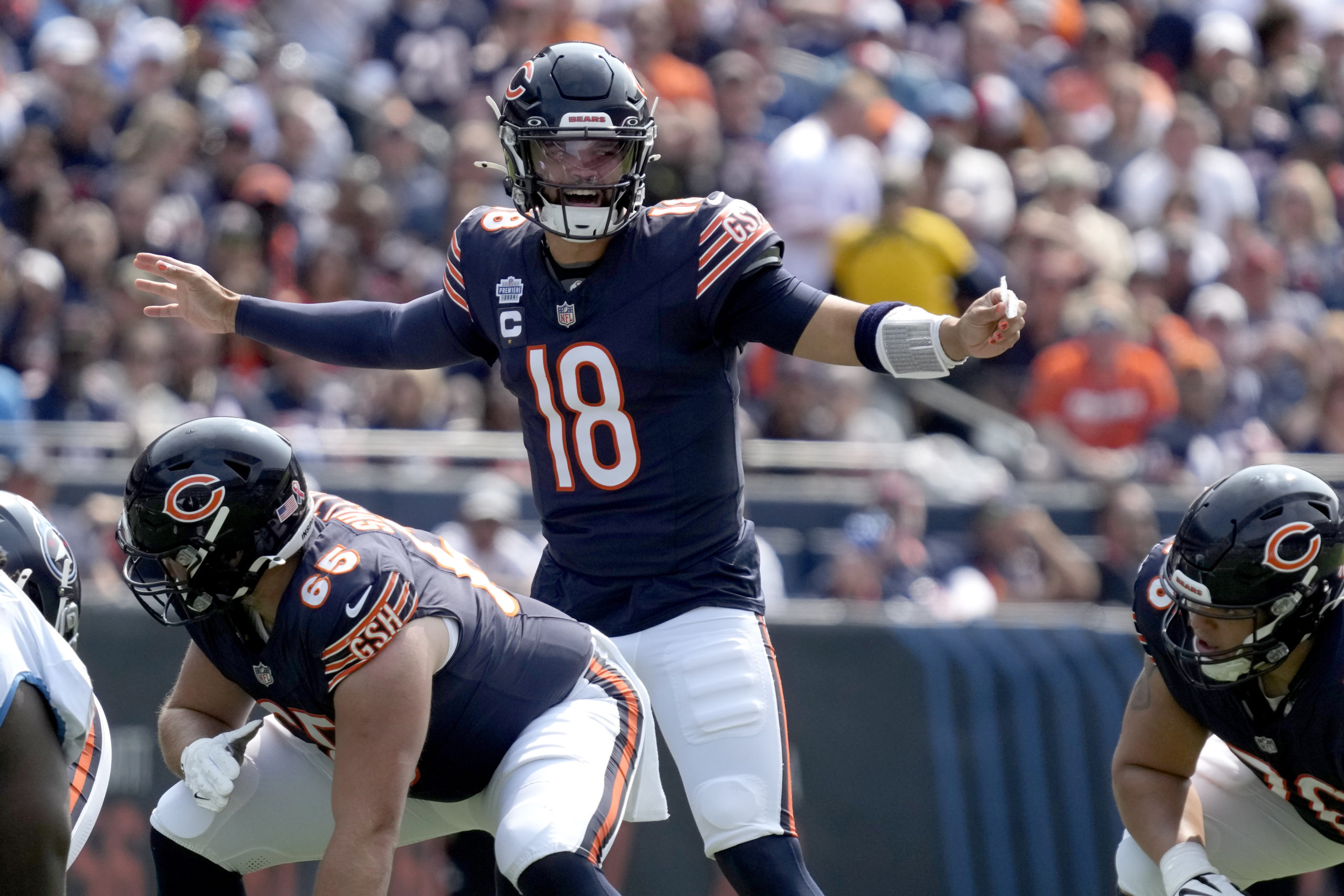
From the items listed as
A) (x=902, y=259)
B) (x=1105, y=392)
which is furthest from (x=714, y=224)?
(x=1105, y=392)

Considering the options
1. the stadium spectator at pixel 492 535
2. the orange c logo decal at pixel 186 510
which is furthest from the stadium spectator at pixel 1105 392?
the orange c logo decal at pixel 186 510

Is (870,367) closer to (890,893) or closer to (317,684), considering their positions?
(317,684)

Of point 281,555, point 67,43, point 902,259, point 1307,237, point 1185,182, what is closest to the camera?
point 281,555

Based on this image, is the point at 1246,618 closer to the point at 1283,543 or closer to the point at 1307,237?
the point at 1283,543

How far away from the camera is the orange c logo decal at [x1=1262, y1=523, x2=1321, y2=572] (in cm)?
377

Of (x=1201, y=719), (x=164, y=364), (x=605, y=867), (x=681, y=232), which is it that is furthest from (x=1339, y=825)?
(x=164, y=364)

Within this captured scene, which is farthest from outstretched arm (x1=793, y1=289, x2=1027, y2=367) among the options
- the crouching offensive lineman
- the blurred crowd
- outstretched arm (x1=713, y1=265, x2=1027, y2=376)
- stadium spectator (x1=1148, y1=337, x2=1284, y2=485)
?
stadium spectator (x1=1148, y1=337, x2=1284, y2=485)

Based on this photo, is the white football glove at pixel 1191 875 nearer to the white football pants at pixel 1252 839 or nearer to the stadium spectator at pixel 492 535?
the white football pants at pixel 1252 839

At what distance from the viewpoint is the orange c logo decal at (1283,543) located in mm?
3768

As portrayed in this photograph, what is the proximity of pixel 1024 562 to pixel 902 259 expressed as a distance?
1.92m

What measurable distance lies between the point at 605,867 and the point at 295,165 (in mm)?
4833

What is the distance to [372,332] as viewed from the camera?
4.58 metres

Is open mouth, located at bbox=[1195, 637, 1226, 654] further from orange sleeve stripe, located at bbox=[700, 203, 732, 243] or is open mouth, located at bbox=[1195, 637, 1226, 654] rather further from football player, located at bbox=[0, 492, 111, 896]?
football player, located at bbox=[0, 492, 111, 896]

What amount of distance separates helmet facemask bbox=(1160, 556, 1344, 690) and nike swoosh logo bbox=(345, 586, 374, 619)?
1.66 metres
